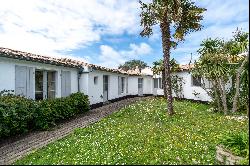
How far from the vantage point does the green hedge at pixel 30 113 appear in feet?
34.5

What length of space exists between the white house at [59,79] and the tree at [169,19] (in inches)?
213

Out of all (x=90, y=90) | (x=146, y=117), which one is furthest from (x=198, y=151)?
(x=90, y=90)

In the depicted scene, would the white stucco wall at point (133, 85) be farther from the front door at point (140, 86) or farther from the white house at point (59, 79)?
the white house at point (59, 79)

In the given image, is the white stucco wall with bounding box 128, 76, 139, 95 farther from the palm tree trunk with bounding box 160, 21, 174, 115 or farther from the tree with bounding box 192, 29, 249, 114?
the palm tree trunk with bounding box 160, 21, 174, 115

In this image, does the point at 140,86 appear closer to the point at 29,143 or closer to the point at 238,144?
the point at 29,143

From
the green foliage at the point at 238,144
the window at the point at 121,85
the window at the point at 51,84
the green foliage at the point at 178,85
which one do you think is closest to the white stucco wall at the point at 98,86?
the window at the point at 121,85

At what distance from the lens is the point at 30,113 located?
11.9m

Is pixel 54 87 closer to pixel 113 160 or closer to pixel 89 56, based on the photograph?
pixel 113 160

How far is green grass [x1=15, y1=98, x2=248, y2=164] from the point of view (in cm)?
781

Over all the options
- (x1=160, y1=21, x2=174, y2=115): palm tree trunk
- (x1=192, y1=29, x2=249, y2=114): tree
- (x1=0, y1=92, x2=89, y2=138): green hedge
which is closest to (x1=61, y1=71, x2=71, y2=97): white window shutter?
(x1=0, y1=92, x2=89, y2=138): green hedge

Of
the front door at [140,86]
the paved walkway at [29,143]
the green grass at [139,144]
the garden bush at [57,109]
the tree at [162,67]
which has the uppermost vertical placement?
the tree at [162,67]

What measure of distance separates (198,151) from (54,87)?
33.4 ft

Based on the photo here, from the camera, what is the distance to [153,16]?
51.4 ft

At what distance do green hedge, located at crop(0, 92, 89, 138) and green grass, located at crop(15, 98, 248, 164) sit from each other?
1.95 meters
